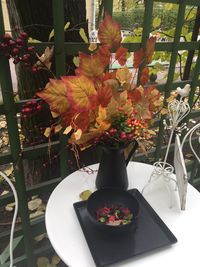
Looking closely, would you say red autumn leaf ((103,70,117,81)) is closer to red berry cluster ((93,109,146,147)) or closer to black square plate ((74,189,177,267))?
red berry cluster ((93,109,146,147))

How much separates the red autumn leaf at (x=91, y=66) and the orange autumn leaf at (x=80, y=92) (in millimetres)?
64

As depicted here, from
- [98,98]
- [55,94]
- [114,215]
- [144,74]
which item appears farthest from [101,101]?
[114,215]

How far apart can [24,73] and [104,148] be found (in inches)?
21.8

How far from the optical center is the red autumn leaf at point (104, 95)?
70cm

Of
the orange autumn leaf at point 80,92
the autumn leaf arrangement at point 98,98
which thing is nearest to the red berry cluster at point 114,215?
the autumn leaf arrangement at point 98,98

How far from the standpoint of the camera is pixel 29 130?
1169 mm

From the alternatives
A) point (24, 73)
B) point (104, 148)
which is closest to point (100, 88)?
point (104, 148)

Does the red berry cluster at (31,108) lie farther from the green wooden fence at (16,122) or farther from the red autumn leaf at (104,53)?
the red autumn leaf at (104,53)

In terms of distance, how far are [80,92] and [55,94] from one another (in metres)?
0.07

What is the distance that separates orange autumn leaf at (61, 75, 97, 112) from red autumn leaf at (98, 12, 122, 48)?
18 cm

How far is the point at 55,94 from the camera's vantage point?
0.68 m

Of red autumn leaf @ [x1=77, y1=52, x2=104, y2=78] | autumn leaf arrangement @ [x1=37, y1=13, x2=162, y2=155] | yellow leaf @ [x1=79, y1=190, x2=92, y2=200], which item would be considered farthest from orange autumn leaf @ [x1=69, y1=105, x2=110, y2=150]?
yellow leaf @ [x1=79, y1=190, x2=92, y2=200]

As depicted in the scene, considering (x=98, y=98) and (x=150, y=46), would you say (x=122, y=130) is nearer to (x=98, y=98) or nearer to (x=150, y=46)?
(x=98, y=98)

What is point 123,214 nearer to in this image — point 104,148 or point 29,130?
point 104,148
